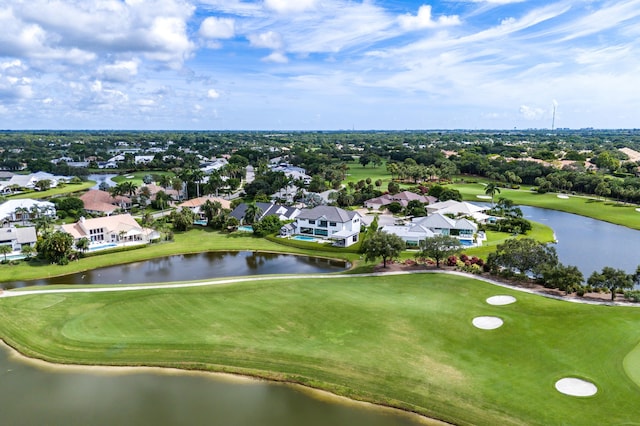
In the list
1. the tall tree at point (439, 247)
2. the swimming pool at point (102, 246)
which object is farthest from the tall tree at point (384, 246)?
the swimming pool at point (102, 246)

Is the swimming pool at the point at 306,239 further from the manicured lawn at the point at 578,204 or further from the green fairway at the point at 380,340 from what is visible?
the manicured lawn at the point at 578,204

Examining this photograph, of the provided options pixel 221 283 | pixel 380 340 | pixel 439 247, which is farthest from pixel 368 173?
pixel 380 340

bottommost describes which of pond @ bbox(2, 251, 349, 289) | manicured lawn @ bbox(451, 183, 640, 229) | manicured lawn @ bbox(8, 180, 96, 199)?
pond @ bbox(2, 251, 349, 289)

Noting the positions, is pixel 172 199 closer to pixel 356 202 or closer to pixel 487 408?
pixel 356 202

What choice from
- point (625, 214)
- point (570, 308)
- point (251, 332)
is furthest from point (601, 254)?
point (251, 332)

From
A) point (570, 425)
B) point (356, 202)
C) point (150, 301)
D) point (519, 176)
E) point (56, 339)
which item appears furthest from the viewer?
point (519, 176)

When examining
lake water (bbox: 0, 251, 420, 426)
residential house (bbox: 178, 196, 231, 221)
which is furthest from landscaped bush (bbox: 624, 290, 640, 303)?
residential house (bbox: 178, 196, 231, 221)

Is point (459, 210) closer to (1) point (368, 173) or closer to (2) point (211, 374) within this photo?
(2) point (211, 374)

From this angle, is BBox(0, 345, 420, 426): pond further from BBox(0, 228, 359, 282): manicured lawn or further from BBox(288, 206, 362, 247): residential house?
BBox(288, 206, 362, 247): residential house
